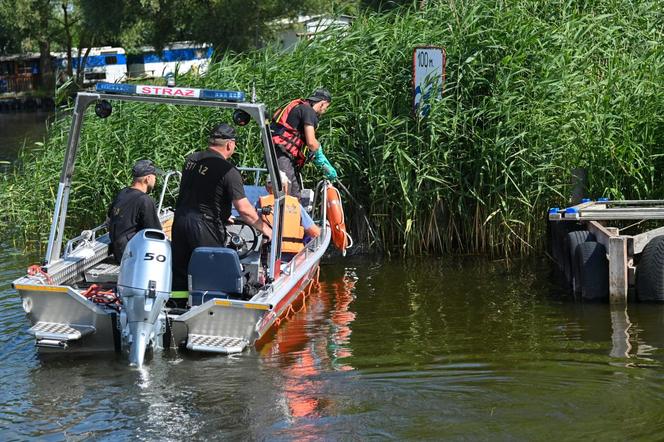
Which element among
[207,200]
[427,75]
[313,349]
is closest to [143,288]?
[207,200]

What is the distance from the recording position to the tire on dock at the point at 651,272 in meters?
9.09

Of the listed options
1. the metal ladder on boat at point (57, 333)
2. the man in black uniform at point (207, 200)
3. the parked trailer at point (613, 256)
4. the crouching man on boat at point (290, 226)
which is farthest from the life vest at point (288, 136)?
the metal ladder on boat at point (57, 333)

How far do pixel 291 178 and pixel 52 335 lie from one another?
364 cm

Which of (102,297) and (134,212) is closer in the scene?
(102,297)

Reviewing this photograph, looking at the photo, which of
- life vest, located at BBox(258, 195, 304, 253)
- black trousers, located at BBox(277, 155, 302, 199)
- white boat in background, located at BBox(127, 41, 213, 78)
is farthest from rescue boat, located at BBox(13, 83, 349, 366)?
white boat in background, located at BBox(127, 41, 213, 78)

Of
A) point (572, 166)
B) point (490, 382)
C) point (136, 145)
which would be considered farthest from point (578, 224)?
point (136, 145)

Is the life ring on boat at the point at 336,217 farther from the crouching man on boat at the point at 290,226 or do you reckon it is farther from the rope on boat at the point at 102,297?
the rope on boat at the point at 102,297

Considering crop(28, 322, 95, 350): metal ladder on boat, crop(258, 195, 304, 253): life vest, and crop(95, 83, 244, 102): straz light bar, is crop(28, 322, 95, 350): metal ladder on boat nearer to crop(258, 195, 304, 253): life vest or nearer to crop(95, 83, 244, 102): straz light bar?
crop(95, 83, 244, 102): straz light bar

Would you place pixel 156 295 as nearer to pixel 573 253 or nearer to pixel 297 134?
pixel 297 134

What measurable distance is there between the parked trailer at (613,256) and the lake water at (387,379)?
19 centimetres

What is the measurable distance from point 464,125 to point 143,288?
17.2 feet

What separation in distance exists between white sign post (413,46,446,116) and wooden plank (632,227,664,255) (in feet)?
9.79

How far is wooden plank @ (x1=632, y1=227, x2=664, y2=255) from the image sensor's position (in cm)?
928

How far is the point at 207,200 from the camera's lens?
Result: 7.97 metres
